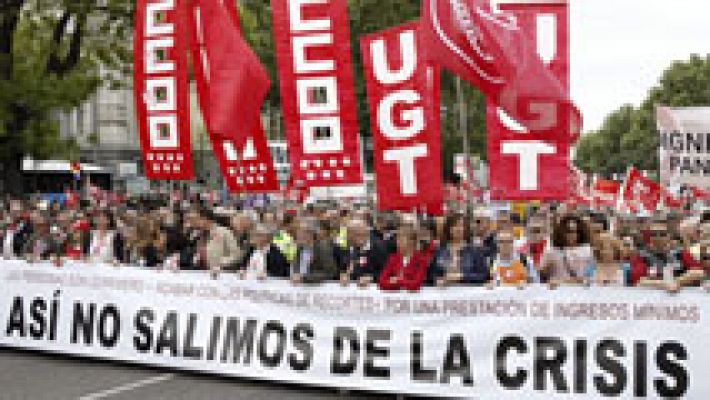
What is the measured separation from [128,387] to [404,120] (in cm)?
374

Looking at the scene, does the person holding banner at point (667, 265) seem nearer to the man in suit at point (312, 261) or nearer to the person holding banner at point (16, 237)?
the man in suit at point (312, 261)

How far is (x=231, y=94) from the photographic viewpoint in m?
12.2

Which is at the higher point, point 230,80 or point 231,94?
point 230,80

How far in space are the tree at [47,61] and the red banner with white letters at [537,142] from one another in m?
14.9

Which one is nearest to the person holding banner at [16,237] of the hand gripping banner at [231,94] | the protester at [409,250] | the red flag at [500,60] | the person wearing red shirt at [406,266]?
the protester at [409,250]

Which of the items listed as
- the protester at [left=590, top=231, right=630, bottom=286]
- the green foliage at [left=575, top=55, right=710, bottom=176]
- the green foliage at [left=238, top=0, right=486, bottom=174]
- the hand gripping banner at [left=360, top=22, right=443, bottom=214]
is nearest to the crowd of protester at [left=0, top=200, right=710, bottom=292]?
the protester at [left=590, top=231, right=630, bottom=286]

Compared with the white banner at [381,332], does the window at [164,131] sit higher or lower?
higher

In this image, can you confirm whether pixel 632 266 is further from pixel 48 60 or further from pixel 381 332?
pixel 48 60

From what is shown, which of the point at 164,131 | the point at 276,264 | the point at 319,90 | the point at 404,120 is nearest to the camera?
the point at 276,264

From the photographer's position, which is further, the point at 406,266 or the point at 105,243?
the point at 105,243

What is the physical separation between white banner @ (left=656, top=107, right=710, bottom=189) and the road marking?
11.5m

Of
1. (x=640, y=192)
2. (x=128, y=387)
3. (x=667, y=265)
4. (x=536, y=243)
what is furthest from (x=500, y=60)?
(x=640, y=192)

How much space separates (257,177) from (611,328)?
20.5 ft

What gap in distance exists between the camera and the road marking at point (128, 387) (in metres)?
8.87
